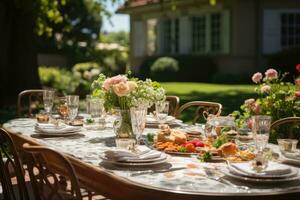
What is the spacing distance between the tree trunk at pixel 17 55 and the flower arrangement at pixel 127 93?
398 inches

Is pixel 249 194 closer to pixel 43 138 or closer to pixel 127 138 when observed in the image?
pixel 127 138

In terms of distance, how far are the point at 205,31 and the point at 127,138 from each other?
18062 millimetres

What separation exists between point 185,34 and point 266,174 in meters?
19.4

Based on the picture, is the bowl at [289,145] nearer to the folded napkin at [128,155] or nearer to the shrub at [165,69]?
the folded napkin at [128,155]

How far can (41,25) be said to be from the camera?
15.9 m

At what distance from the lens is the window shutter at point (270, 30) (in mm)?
19328

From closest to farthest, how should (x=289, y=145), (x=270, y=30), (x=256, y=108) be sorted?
(x=289, y=145), (x=256, y=108), (x=270, y=30)

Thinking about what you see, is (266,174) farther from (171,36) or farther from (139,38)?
(139,38)

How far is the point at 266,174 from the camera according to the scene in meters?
2.57

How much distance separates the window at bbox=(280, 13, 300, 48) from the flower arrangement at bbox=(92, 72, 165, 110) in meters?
16.8

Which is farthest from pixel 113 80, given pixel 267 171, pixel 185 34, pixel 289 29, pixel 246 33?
pixel 185 34

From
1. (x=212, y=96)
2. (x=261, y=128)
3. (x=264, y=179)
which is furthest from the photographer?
(x=212, y=96)

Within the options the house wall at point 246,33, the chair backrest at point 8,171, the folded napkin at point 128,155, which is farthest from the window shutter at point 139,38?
the folded napkin at point 128,155

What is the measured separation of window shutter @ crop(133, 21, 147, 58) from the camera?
79.6ft
